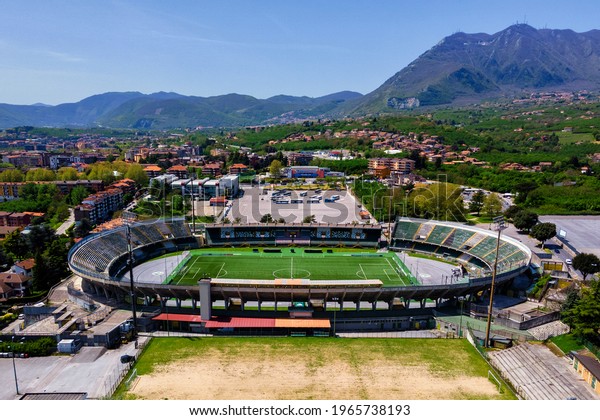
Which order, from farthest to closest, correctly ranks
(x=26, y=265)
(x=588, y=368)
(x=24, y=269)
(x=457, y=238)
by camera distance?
(x=457, y=238), (x=26, y=265), (x=24, y=269), (x=588, y=368)

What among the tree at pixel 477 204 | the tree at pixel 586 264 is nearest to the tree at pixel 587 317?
the tree at pixel 586 264

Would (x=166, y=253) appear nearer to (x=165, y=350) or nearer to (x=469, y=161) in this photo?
(x=165, y=350)

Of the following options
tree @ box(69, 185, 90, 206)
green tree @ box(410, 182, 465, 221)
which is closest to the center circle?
green tree @ box(410, 182, 465, 221)

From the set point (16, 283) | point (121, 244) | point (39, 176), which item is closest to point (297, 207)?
point (121, 244)

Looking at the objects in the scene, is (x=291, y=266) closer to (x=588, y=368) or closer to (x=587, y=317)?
(x=587, y=317)

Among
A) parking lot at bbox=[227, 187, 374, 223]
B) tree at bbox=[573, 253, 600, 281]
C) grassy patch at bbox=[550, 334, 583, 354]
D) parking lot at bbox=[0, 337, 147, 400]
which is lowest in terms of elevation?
parking lot at bbox=[0, 337, 147, 400]

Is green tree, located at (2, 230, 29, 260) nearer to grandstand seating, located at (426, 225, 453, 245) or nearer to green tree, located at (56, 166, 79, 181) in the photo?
green tree, located at (56, 166, 79, 181)
